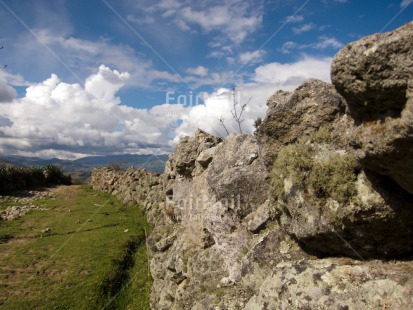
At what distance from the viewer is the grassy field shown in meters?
18.8

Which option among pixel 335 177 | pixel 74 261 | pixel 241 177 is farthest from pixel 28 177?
pixel 335 177

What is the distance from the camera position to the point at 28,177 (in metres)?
61.0

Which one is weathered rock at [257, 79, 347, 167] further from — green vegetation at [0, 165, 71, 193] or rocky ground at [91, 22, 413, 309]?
green vegetation at [0, 165, 71, 193]

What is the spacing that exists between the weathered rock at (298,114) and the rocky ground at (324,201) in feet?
0.12

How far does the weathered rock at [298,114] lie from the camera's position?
31.9 feet

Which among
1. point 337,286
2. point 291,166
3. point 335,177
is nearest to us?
point 337,286

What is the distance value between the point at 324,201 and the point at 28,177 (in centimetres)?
6512

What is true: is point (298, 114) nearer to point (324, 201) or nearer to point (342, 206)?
point (324, 201)

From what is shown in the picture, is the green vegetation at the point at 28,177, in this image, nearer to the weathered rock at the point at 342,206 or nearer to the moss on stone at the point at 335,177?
the weathered rock at the point at 342,206

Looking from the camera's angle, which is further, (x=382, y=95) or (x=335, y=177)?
(x=335, y=177)

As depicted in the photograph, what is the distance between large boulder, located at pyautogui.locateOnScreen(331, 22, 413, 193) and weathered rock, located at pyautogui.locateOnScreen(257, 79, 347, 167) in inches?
99.8

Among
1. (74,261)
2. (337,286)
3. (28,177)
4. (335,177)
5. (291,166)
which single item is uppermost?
(291,166)

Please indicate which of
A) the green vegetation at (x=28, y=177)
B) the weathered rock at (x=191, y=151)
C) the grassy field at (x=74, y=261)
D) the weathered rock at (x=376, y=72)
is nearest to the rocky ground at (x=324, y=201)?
the weathered rock at (x=376, y=72)

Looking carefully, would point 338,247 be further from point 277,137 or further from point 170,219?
point 170,219
